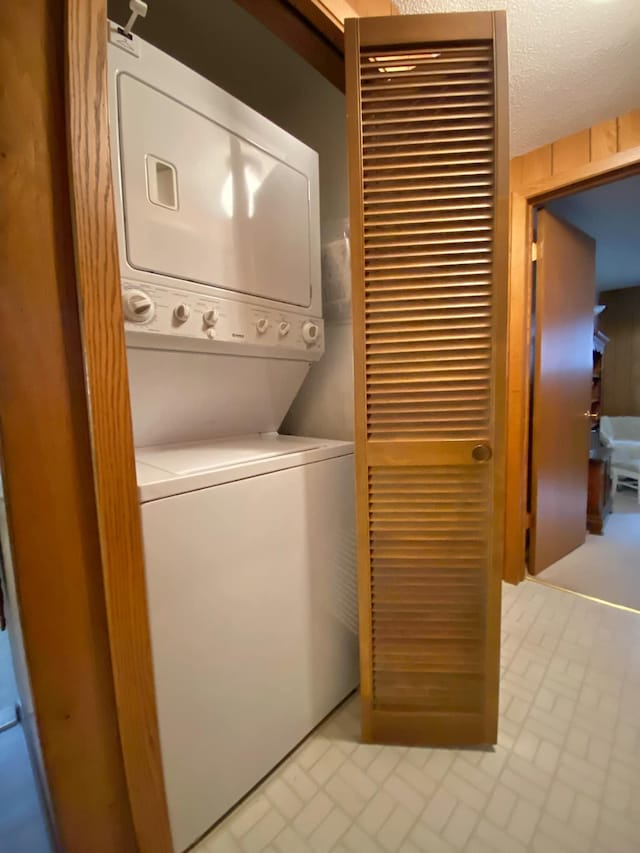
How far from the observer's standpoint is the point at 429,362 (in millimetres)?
1054

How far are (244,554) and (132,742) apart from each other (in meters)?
0.44

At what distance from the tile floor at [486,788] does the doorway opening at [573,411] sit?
0.89 metres

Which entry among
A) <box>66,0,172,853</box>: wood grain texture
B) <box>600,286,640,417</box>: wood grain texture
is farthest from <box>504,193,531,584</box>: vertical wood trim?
<box>600,286,640,417</box>: wood grain texture

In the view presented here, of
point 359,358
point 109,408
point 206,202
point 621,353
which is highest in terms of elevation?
point 206,202

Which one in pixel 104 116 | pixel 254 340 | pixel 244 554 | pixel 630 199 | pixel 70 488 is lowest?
pixel 244 554

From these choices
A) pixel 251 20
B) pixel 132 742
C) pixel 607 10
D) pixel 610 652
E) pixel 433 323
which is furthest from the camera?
pixel 610 652

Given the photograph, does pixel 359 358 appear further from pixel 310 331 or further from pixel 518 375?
pixel 518 375

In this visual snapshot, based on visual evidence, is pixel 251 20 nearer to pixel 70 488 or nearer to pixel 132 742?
pixel 70 488

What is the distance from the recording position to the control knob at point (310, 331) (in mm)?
1270

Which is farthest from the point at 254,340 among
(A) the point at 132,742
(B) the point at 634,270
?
(B) the point at 634,270

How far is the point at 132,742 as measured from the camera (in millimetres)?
792

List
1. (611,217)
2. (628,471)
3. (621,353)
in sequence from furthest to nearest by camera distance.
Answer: (621,353) → (628,471) → (611,217)

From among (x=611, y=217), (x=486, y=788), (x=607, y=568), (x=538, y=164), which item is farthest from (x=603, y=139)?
Result: (x=486, y=788)

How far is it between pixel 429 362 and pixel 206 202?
0.75 metres
